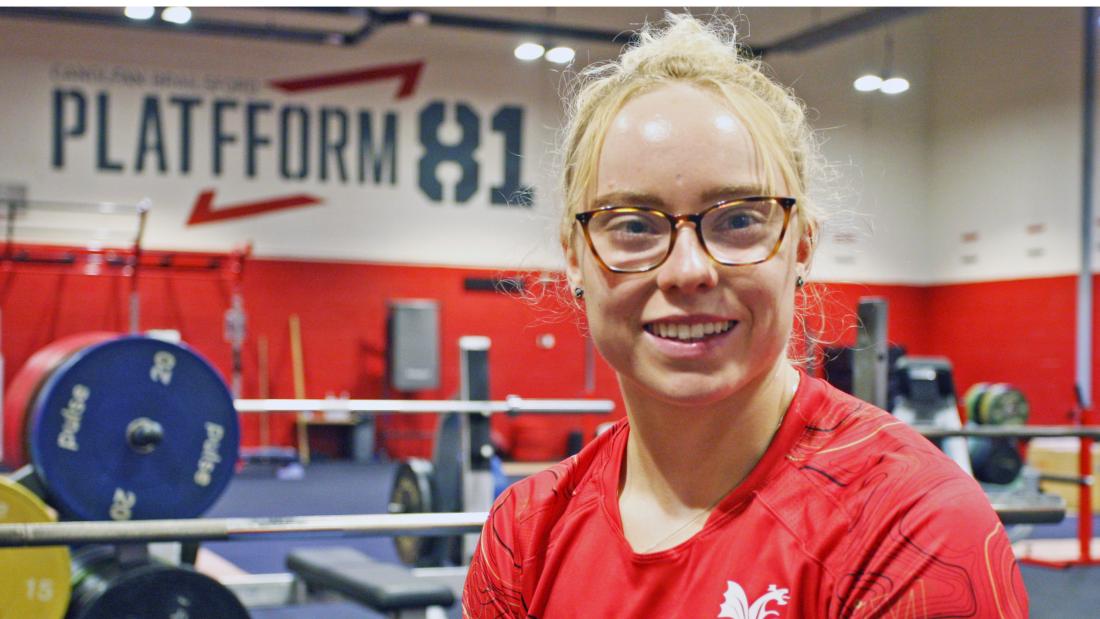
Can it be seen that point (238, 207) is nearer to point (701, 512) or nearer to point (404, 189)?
point (404, 189)

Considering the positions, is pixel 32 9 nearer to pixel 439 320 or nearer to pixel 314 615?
pixel 439 320

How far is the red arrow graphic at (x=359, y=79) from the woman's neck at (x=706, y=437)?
31.8 feet

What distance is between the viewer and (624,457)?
1173mm

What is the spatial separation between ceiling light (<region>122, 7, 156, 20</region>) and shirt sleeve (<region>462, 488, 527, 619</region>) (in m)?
8.63

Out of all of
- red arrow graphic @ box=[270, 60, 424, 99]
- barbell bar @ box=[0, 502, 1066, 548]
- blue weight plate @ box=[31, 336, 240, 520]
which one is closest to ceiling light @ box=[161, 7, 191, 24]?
red arrow graphic @ box=[270, 60, 424, 99]

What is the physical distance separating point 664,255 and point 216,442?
2.44m

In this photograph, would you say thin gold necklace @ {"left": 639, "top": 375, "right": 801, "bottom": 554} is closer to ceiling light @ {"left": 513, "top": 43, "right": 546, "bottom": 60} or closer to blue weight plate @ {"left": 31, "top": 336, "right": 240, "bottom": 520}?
blue weight plate @ {"left": 31, "top": 336, "right": 240, "bottom": 520}

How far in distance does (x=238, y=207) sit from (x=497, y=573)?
365 inches

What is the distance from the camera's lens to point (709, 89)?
994 millimetres

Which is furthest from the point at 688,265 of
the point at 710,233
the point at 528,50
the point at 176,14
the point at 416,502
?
the point at 176,14

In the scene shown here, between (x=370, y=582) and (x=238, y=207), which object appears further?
(x=238, y=207)

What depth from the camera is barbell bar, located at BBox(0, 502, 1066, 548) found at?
170 centimetres

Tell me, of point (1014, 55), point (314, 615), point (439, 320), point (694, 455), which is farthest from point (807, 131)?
point (1014, 55)

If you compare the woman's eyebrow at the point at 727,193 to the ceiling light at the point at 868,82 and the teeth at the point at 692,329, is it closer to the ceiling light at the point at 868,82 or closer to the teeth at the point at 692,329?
the teeth at the point at 692,329
